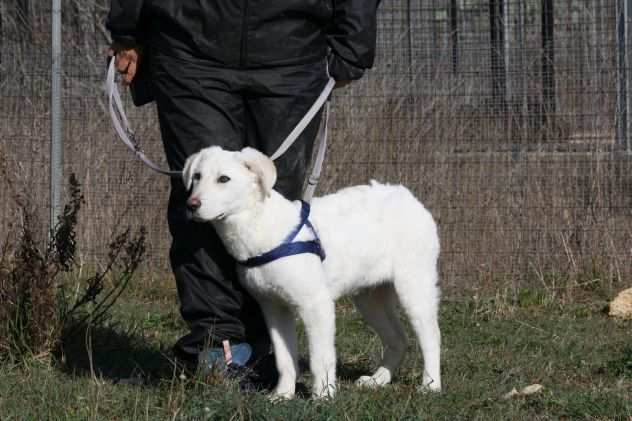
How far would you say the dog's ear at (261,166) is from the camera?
430cm

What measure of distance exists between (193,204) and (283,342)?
79 centimetres

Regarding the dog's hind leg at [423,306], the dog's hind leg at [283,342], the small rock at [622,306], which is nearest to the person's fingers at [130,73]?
the dog's hind leg at [283,342]

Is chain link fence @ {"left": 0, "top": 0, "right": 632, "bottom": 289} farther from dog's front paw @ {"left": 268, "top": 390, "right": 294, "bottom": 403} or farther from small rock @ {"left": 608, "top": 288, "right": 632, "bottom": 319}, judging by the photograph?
dog's front paw @ {"left": 268, "top": 390, "right": 294, "bottom": 403}

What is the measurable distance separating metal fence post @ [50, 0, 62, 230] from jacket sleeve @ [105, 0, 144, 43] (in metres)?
2.94

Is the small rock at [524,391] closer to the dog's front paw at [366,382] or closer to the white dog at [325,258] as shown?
the white dog at [325,258]

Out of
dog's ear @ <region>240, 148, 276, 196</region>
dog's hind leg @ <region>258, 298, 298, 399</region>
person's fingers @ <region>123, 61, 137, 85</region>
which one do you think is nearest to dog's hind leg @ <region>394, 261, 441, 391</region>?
dog's hind leg @ <region>258, 298, 298, 399</region>

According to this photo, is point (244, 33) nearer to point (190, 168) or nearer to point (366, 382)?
point (190, 168)

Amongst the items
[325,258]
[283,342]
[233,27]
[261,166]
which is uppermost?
[233,27]

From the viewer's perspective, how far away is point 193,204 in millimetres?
4203

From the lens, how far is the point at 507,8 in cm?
788

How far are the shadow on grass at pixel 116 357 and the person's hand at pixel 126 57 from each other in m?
1.23

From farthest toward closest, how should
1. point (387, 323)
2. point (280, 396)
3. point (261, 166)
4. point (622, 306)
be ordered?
point (622, 306), point (387, 323), point (261, 166), point (280, 396)

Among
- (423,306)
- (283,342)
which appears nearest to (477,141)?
(423,306)

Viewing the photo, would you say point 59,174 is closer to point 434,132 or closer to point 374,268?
point 434,132
